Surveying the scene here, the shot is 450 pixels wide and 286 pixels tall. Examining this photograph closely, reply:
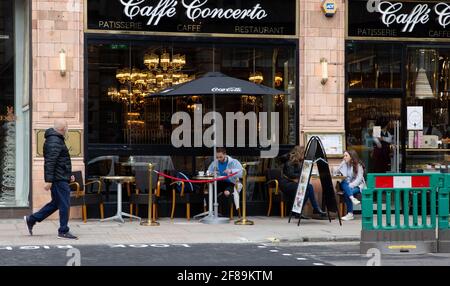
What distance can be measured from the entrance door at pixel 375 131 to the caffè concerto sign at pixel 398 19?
1.50m

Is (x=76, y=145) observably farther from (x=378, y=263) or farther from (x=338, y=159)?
(x=378, y=263)

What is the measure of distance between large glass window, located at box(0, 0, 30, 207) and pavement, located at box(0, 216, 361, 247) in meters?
0.94

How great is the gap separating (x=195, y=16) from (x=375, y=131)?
4742 millimetres

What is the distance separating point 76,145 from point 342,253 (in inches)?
257

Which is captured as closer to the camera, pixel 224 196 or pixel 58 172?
pixel 58 172

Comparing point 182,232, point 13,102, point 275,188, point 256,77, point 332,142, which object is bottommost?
point 182,232

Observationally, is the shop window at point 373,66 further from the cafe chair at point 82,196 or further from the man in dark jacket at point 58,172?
the man in dark jacket at point 58,172

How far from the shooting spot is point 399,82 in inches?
685

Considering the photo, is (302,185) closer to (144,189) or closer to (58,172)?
(144,189)

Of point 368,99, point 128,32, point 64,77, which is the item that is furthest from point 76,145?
point 368,99

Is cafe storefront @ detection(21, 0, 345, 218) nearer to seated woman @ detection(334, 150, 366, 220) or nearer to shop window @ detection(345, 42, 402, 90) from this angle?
shop window @ detection(345, 42, 402, 90)

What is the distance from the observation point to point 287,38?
55.7 feet

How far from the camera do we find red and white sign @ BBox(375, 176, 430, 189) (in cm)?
1121

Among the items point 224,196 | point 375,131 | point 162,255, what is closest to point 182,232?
point 224,196
